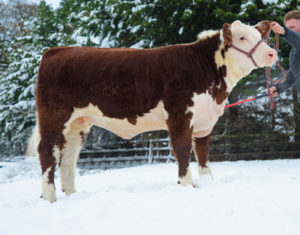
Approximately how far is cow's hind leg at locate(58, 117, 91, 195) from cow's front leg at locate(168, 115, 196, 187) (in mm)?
1133

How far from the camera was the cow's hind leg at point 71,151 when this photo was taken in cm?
391

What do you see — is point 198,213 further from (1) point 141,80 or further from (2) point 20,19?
(2) point 20,19

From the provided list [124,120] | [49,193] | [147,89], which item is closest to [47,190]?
[49,193]

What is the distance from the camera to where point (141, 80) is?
3.55 metres

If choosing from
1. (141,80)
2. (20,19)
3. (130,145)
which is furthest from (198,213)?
(20,19)

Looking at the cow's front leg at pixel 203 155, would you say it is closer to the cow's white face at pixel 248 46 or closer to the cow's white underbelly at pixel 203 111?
the cow's white underbelly at pixel 203 111

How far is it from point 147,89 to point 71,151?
4.08 ft

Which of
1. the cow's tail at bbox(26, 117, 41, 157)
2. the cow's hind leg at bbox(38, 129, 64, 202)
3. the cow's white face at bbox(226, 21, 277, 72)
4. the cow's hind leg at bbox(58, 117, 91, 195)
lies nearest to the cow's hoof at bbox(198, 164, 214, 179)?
the cow's white face at bbox(226, 21, 277, 72)

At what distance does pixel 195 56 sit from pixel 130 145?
320 inches

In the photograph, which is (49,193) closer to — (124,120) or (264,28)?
(124,120)

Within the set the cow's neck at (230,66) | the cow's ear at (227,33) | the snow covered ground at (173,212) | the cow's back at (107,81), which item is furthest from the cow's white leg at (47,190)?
the cow's ear at (227,33)

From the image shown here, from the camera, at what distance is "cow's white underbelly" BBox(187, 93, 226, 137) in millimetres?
3479

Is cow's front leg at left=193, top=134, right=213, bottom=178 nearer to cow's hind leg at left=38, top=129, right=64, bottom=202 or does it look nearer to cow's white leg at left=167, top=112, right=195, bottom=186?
cow's white leg at left=167, top=112, right=195, bottom=186

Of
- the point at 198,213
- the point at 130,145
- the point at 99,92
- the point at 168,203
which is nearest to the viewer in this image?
the point at 198,213
